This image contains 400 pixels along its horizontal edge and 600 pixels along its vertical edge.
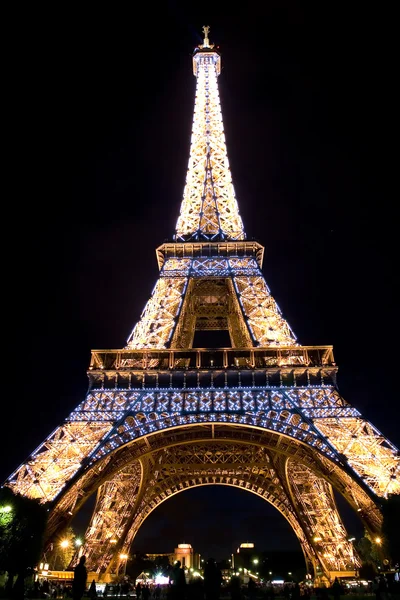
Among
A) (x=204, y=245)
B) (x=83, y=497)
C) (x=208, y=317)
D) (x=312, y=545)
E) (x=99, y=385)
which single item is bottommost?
(x=312, y=545)

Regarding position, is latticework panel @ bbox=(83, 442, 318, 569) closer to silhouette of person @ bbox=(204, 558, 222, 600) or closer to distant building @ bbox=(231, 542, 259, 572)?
silhouette of person @ bbox=(204, 558, 222, 600)

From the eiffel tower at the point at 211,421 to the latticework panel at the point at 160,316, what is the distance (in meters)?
0.08

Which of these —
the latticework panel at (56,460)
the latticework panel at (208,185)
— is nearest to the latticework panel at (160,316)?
the latticework panel at (208,185)

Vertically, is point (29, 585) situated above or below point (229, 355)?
below

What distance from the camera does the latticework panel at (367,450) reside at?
17609 millimetres

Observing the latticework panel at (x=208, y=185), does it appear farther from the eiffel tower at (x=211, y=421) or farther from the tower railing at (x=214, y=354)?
the tower railing at (x=214, y=354)

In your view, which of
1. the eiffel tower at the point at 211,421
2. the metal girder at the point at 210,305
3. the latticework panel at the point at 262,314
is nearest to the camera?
the eiffel tower at the point at 211,421

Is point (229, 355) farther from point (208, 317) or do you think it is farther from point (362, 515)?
point (208, 317)

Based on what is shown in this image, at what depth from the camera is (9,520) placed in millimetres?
15805

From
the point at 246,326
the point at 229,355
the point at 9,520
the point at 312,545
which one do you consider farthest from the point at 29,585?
the point at 312,545

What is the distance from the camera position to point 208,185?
36.5 m

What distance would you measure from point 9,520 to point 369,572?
20065mm

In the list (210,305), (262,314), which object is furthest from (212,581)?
(210,305)

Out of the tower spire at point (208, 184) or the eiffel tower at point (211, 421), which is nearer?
the eiffel tower at point (211, 421)
